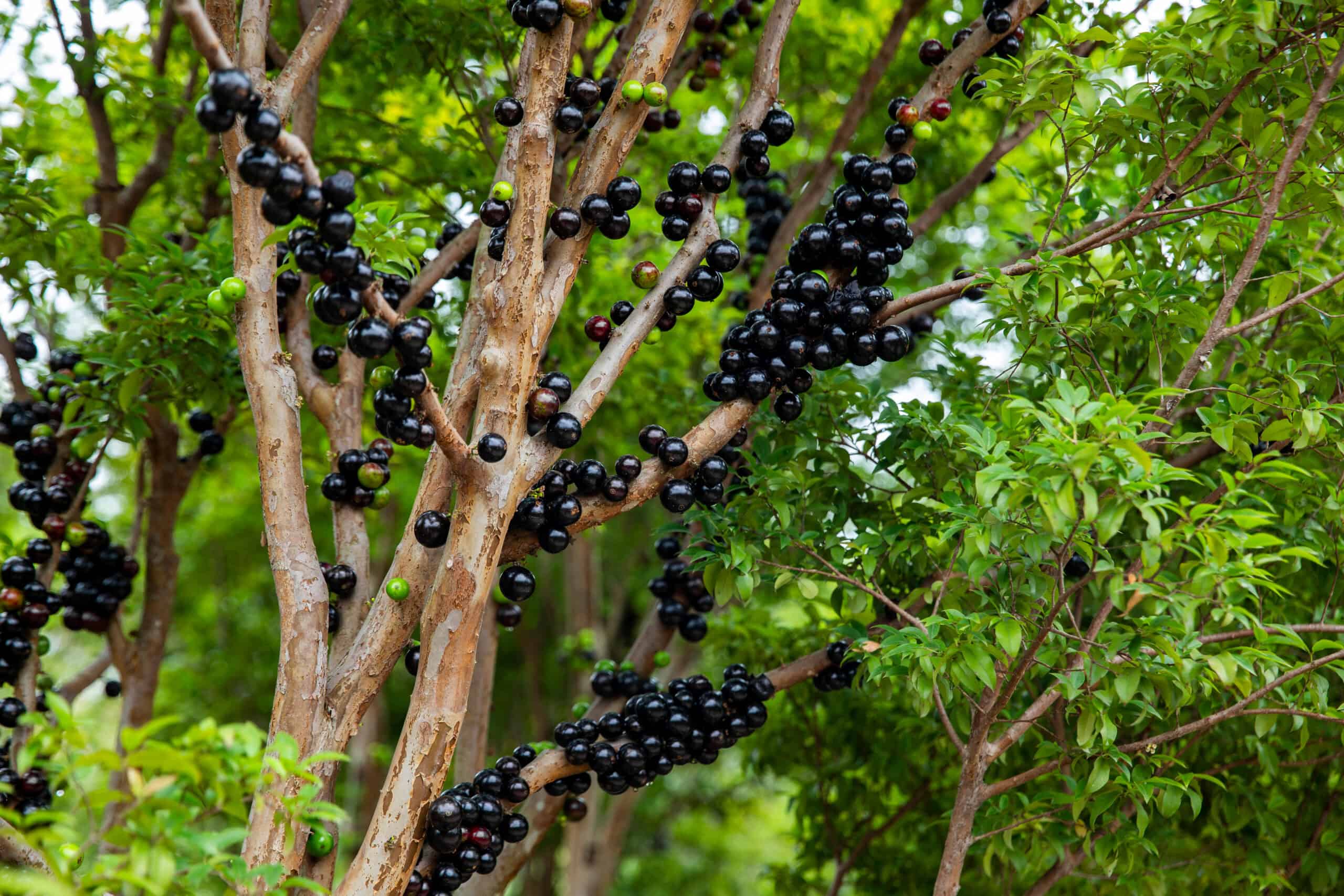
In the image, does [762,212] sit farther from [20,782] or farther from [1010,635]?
[20,782]

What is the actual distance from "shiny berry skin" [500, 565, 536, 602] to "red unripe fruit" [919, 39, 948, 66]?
2.67 metres

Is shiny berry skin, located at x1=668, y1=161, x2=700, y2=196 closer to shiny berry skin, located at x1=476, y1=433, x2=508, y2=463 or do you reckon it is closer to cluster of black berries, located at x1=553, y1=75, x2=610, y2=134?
cluster of black berries, located at x1=553, y1=75, x2=610, y2=134

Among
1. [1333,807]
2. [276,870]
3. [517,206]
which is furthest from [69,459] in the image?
[1333,807]

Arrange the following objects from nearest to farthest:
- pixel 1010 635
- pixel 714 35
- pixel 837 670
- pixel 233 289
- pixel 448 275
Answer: pixel 1010 635
pixel 233 289
pixel 837 670
pixel 448 275
pixel 714 35

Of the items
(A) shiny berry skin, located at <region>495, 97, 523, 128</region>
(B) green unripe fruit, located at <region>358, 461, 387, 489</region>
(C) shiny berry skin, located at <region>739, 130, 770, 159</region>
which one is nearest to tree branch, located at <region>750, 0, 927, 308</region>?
(C) shiny berry skin, located at <region>739, 130, 770, 159</region>

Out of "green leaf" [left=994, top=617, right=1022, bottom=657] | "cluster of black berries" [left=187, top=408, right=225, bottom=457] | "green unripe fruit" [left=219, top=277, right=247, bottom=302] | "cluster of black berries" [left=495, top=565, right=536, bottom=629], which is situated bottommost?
"green leaf" [left=994, top=617, right=1022, bottom=657]

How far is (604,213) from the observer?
12.2ft

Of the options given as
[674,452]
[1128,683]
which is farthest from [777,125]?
[1128,683]

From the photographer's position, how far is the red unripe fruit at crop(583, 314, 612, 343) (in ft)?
13.0

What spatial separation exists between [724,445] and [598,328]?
671 mm

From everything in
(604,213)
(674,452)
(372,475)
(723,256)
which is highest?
(604,213)

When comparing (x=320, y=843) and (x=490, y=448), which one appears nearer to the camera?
(x=490, y=448)

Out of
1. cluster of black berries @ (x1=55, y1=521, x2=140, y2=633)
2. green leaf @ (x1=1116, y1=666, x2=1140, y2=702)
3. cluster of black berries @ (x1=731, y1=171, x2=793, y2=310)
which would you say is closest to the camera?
green leaf @ (x1=1116, y1=666, x2=1140, y2=702)

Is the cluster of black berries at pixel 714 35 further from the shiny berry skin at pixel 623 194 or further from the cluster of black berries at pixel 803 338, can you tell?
the cluster of black berries at pixel 803 338
